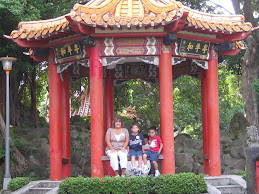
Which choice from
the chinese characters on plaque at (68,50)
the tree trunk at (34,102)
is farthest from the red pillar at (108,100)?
the tree trunk at (34,102)

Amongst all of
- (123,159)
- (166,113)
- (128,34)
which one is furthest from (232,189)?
(128,34)

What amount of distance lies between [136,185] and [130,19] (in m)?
3.36

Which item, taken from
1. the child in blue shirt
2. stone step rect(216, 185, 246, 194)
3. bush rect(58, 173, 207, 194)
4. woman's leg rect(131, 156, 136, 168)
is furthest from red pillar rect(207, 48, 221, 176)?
woman's leg rect(131, 156, 136, 168)

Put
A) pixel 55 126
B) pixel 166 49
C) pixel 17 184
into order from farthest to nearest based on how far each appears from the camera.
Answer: pixel 55 126 < pixel 17 184 < pixel 166 49

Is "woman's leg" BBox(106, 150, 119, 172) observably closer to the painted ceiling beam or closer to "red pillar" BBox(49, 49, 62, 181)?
"red pillar" BBox(49, 49, 62, 181)

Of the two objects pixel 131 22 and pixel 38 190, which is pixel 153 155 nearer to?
pixel 38 190

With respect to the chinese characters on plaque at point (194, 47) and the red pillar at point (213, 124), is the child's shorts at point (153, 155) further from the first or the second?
the chinese characters on plaque at point (194, 47)

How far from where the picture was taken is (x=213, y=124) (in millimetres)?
9617

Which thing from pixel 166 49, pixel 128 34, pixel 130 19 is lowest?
pixel 166 49

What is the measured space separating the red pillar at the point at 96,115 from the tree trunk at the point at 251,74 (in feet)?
28.7

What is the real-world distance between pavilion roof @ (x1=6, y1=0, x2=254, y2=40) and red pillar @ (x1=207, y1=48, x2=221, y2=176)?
1.15 m

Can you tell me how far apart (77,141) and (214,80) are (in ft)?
23.5

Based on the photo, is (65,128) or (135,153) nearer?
(135,153)

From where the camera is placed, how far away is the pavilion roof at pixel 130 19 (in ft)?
27.0
